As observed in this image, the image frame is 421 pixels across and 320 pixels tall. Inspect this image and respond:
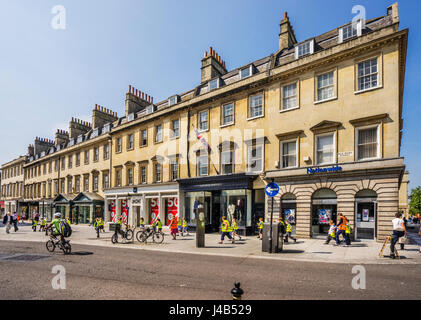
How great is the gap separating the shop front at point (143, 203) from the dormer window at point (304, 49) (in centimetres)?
1437

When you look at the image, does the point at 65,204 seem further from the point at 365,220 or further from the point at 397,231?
the point at 397,231

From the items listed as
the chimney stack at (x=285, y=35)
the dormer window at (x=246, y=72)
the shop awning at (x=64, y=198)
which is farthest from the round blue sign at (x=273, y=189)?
the shop awning at (x=64, y=198)

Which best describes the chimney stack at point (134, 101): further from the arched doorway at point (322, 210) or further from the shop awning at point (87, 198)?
the arched doorway at point (322, 210)

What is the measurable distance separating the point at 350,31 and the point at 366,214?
11.2 meters

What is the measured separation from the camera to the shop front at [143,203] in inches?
966

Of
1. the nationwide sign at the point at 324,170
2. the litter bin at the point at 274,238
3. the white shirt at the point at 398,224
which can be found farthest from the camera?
the nationwide sign at the point at 324,170

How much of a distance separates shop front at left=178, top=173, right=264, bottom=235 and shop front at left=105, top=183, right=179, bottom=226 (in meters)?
1.55

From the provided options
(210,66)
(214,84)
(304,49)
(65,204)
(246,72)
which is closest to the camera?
(304,49)

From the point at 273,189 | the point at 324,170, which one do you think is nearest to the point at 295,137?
the point at 324,170

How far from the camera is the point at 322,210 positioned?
16.1m

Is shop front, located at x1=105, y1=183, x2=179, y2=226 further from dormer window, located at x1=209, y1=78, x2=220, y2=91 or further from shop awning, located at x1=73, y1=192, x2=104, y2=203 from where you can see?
dormer window, located at x1=209, y1=78, x2=220, y2=91

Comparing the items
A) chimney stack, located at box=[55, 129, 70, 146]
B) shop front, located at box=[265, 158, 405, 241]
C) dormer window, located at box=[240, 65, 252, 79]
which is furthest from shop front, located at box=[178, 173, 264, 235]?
chimney stack, located at box=[55, 129, 70, 146]

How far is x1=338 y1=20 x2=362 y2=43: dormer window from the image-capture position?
52.5ft
